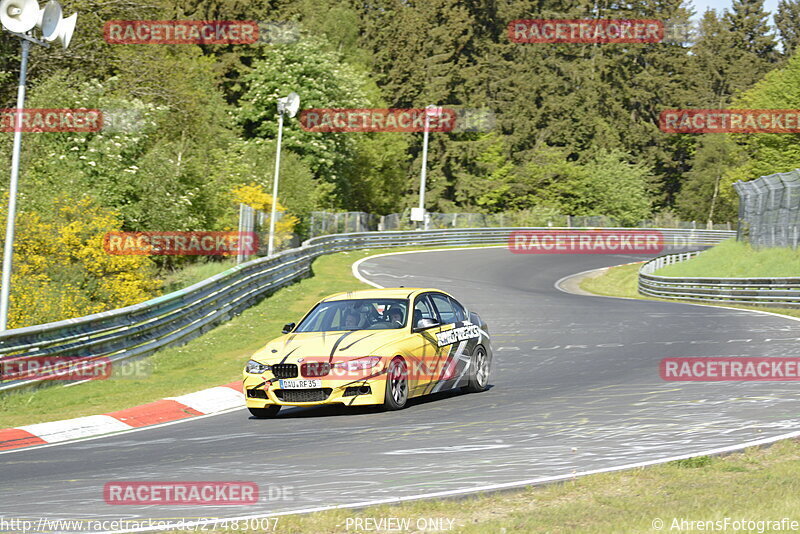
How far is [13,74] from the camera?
39469 mm

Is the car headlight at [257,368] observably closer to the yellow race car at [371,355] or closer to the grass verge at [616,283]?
the yellow race car at [371,355]

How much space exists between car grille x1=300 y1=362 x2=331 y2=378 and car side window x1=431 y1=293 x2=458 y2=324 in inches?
88.6

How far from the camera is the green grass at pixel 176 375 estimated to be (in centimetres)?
1392

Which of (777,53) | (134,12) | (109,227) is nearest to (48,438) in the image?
(109,227)

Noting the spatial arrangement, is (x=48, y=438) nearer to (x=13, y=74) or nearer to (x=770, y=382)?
(x=770, y=382)

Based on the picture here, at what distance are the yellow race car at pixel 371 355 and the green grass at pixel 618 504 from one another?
177 inches

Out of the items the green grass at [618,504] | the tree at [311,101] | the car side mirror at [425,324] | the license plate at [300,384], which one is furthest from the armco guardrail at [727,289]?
the tree at [311,101]

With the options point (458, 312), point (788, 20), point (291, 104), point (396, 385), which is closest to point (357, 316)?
point (396, 385)

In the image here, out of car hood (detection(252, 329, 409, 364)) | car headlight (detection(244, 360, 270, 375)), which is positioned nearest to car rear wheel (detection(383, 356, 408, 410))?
car hood (detection(252, 329, 409, 364))

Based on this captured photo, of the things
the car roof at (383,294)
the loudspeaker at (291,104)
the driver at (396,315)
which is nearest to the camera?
the driver at (396,315)

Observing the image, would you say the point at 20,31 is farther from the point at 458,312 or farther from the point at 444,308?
the point at 458,312

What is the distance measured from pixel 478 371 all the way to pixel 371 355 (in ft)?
8.21

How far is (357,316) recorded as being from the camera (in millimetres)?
12867

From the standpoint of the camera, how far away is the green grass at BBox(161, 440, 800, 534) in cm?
624
